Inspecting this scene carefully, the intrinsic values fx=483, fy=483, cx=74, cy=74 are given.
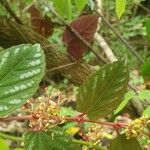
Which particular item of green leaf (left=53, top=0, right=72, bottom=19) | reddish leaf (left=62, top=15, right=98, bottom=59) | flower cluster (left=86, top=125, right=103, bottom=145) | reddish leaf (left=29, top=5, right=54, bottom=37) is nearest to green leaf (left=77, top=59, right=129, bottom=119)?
flower cluster (left=86, top=125, right=103, bottom=145)

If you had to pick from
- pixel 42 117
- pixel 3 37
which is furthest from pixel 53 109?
pixel 3 37

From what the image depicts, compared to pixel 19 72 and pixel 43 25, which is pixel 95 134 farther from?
pixel 43 25

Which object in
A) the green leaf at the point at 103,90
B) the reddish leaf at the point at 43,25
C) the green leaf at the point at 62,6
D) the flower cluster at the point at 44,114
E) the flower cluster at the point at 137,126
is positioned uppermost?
the green leaf at the point at 62,6

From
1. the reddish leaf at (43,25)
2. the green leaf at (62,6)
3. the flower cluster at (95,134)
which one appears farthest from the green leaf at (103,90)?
the reddish leaf at (43,25)

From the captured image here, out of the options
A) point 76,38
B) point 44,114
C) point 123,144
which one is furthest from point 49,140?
point 76,38

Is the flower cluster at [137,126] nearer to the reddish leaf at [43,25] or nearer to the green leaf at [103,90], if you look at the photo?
the green leaf at [103,90]

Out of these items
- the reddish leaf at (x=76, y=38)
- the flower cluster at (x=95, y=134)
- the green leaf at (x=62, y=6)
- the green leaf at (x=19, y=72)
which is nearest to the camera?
the green leaf at (x=19, y=72)

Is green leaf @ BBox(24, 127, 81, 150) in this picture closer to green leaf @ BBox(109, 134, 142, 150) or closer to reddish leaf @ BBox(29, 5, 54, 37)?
green leaf @ BBox(109, 134, 142, 150)
